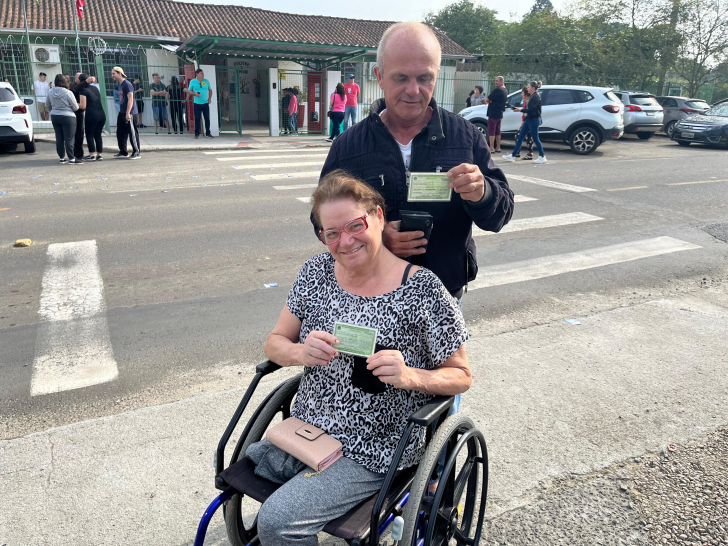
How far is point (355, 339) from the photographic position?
1.93 metres

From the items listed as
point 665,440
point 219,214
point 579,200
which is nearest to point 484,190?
point 665,440

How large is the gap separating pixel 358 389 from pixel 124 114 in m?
12.5

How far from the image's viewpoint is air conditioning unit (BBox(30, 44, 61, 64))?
21.9 meters

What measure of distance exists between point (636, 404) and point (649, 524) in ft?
3.67

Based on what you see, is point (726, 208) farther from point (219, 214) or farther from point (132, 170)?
point (132, 170)

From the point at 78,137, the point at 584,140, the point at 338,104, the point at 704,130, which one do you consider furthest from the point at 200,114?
the point at 704,130

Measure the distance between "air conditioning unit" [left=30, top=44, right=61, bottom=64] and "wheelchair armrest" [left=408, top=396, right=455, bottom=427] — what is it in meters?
24.8

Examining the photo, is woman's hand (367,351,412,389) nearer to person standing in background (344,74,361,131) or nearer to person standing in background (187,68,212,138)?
person standing in background (344,74,361,131)

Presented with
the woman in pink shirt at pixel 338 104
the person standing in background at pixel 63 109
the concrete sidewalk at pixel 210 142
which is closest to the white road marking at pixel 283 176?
the person standing in background at pixel 63 109

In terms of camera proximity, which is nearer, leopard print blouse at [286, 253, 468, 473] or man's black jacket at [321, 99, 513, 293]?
leopard print blouse at [286, 253, 468, 473]

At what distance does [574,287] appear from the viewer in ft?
18.8

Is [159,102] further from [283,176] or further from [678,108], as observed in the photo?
[678,108]

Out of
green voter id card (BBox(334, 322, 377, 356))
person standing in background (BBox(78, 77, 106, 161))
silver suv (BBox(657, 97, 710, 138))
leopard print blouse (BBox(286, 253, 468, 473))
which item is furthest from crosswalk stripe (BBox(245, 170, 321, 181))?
silver suv (BBox(657, 97, 710, 138))

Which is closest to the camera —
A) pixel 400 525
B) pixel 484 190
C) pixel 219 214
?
pixel 400 525
